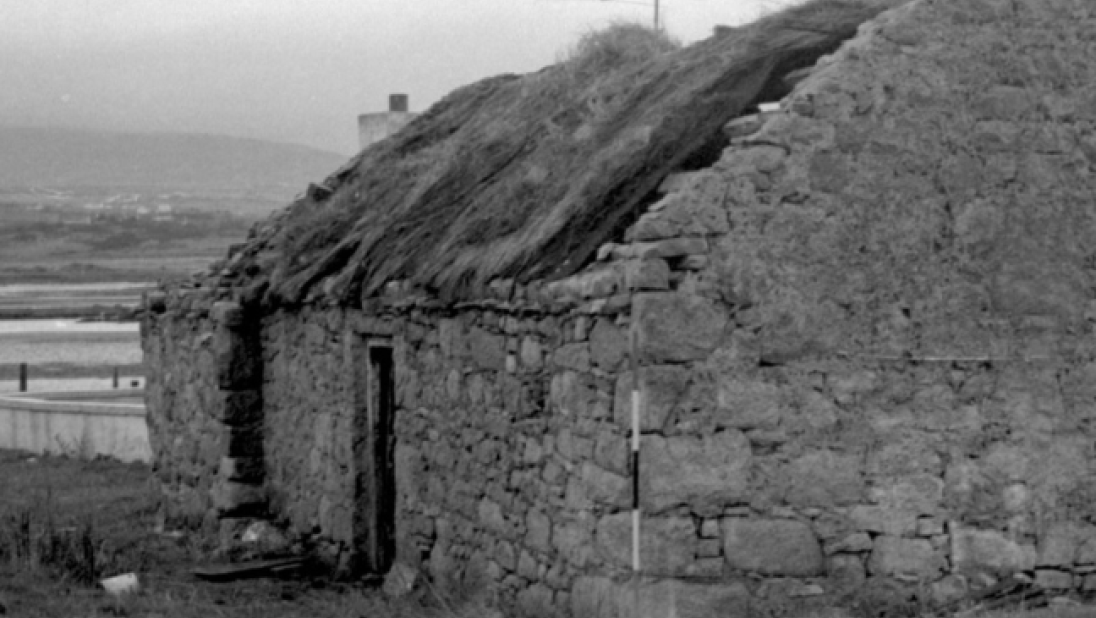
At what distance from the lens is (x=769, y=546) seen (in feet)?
31.7

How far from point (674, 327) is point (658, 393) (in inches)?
13.4

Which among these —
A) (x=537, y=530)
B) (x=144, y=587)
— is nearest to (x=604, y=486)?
(x=537, y=530)

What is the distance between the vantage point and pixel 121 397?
103ft

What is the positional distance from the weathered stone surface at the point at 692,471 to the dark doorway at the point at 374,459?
13.3 ft

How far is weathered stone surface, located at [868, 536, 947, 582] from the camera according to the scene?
9828mm

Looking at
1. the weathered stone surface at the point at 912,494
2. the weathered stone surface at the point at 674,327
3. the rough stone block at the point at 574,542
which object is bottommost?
the rough stone block at the point at 574,542

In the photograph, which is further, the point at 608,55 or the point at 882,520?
the point at 608,55

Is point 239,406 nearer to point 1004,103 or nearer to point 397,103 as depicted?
point 397,103

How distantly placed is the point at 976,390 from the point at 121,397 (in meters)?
23.3

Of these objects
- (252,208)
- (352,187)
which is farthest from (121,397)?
(252,208)

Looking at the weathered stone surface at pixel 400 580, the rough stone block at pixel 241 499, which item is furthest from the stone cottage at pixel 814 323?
the rough stone block at pixel 241 499

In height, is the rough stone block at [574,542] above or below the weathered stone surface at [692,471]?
below

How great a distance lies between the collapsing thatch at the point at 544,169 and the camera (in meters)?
10.4

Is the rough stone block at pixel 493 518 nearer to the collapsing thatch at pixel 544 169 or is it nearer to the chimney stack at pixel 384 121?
the collapsing thatch at pixel 544 169
